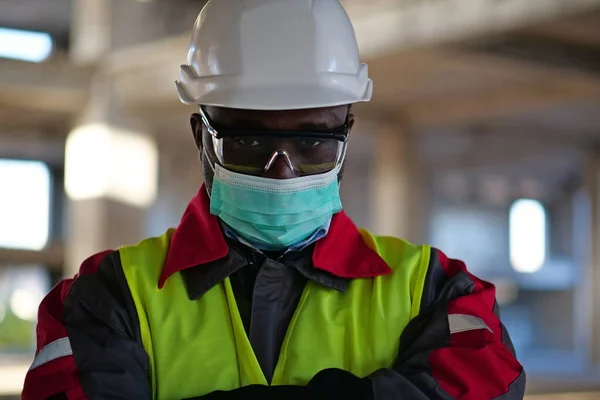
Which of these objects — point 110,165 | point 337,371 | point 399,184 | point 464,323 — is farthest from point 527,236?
point 337,371

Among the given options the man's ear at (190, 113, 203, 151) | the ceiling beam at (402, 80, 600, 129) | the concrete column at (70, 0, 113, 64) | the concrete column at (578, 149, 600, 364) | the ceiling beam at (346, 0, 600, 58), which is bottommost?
the concrete column at (578, 149, 600, 364)

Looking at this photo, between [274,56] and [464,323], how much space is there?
26.5 inches

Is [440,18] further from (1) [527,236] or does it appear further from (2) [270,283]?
(1) [527,236]

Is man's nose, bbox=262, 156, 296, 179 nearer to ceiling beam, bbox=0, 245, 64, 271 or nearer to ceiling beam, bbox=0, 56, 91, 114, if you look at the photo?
ceiling beam, bbox=0, 56, 91, 114

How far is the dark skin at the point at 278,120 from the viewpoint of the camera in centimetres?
189

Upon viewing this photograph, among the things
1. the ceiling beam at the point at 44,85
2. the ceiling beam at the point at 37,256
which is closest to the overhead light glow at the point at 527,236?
the ceiling beam at the point at 37,256

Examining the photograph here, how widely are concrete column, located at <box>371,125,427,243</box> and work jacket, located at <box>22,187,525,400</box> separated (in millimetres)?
7735

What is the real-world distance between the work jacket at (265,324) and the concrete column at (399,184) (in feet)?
25.4

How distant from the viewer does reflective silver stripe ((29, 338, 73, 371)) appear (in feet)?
5.89

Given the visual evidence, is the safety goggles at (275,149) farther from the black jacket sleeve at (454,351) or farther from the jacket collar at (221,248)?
the black jacket sleeve at (454,351)

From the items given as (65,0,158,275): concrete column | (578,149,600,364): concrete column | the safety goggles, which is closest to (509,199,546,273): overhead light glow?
(578,149,600,364): concrete column

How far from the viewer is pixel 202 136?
206 centimetres

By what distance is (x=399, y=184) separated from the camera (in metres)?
9.76

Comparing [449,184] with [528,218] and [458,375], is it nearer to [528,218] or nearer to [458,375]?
[528,218]
